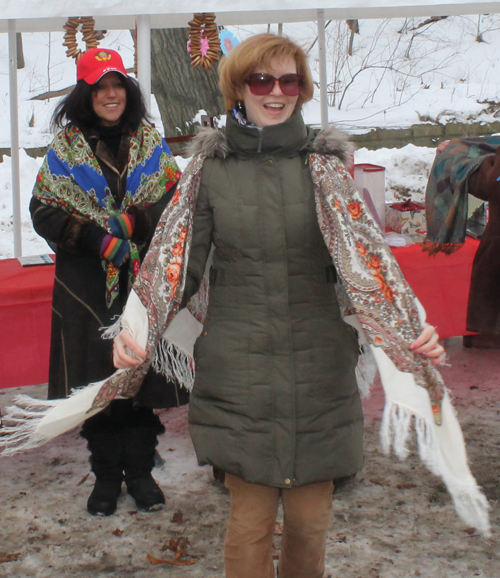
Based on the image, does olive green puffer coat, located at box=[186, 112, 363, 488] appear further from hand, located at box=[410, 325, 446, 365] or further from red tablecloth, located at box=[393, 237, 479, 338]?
red tablecloth, located at box=[393, 237, 479, 338]

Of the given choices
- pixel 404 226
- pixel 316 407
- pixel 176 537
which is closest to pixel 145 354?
pixel 316 407

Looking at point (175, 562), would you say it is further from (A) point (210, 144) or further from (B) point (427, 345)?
(A) point (210, 144)

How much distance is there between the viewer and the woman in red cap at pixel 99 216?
290cm

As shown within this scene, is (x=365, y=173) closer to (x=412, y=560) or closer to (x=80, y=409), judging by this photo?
(x=412, y=560)

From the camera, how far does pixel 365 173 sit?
393 centimetres

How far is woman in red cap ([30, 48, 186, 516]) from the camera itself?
2898 millimetres

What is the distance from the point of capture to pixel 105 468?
3125 millimetres

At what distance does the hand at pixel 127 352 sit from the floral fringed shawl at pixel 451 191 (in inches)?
89.5

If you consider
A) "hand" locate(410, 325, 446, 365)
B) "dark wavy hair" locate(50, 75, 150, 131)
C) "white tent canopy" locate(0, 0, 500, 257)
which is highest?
"white tent canopy" locate(0, 0, 500, 257)

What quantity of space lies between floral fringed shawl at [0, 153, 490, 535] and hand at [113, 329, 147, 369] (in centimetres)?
5

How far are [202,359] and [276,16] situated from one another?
3218mm

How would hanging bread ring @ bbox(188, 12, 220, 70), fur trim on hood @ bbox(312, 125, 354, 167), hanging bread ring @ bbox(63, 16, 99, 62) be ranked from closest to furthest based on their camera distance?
fur trim on hood @ bbox(312, 125, 354, 167), hanging bread ring @ bbox(63, 16, 99, 62), hanging bread ring @ bbox(188, 12, 220, 70)

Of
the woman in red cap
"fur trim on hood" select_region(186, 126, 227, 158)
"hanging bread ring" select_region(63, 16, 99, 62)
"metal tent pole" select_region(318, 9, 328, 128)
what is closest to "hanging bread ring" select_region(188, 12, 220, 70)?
"hanging bread ring" select_region(63, 16, 99, 62)

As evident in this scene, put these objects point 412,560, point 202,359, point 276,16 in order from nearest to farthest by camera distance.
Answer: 1. point 202,359
2. point 412,560
3. point 276,16
